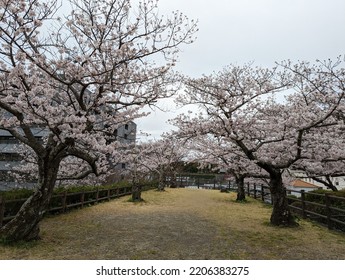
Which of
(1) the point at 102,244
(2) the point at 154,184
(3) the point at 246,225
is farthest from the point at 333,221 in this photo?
(2) the point at 154,184

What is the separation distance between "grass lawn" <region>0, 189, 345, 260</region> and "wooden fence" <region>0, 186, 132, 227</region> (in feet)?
2.04

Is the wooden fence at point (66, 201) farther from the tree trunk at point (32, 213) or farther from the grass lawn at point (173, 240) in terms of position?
the tree trunk at point (32, 213)

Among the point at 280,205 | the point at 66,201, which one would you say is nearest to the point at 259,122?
the point at 280,205

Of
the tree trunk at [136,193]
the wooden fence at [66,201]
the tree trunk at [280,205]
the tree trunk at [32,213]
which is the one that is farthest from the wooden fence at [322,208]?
the wooden fence at [66,201]

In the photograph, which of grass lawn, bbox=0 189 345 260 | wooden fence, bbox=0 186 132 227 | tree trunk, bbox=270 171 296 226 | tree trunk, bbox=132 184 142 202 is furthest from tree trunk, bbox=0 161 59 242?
tree trunk, bbox=132 184 142 202

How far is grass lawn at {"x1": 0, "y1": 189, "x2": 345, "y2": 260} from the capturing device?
241 inches

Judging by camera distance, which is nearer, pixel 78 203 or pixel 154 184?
pixel 78 203

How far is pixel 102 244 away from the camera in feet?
22.8

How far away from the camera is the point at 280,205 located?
31.9 feet

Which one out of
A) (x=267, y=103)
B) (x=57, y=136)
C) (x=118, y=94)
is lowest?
(x=57, y=136)

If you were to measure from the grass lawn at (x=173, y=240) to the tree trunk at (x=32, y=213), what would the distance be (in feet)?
0.91

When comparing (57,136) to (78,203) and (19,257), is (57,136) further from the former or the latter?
(78,203)

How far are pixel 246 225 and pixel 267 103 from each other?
519cm

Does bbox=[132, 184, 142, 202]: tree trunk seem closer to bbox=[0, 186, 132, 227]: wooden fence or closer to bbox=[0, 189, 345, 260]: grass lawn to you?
bbox=[0, 186, 132, 227]: wooden fence
